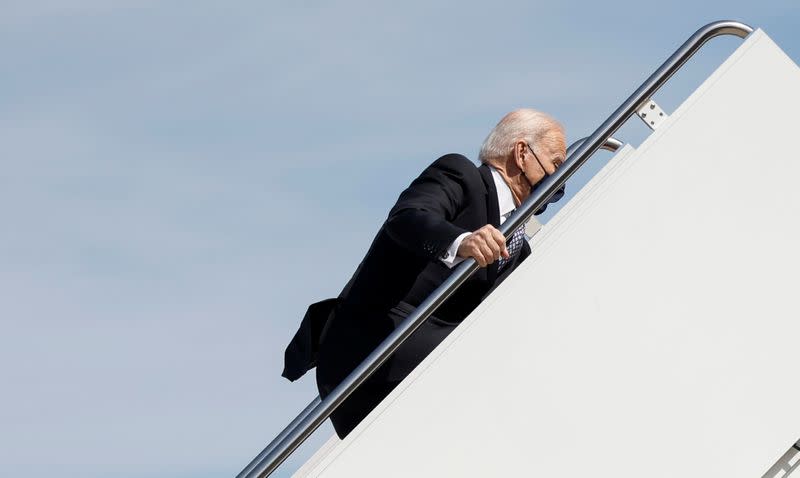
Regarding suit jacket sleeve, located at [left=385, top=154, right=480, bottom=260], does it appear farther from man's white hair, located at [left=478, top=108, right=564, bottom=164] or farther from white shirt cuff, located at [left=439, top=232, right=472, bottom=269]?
man's white hair, located at [left=478, top=108, right=564, bottom=164]

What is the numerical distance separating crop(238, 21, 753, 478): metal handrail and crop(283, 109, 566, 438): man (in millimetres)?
276

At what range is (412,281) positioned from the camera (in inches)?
151

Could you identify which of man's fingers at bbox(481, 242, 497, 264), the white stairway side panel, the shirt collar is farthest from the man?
the white stairway side panel

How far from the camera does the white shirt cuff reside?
3.49 metres

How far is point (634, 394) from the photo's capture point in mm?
3346

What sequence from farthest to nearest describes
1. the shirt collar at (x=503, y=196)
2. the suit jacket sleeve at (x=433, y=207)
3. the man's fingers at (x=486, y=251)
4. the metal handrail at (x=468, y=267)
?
the shirt collar at (x=503, y=196) < the suit jacket sleeve at (x=433, y=207) < the man's fingers at (x=486, y=251) < the metal handrail at (x=468, y=267)

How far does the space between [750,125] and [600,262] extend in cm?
59

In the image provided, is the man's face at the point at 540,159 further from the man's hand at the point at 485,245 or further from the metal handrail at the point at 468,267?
the man's hand at the point at 485,245

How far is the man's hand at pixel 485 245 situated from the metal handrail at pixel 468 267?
27mm

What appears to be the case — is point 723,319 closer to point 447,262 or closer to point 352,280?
point 447,262

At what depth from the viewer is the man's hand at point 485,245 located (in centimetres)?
343

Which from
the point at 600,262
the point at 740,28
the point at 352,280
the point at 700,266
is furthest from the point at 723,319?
the point at 352,280

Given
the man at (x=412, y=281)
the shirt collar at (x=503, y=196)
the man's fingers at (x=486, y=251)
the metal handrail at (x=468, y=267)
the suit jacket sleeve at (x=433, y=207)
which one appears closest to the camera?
the metal handrail at (x=468, y=267)

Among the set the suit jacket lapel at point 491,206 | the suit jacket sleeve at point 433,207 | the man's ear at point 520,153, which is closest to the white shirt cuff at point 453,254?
the suit jacket sleeve at point 433,207
